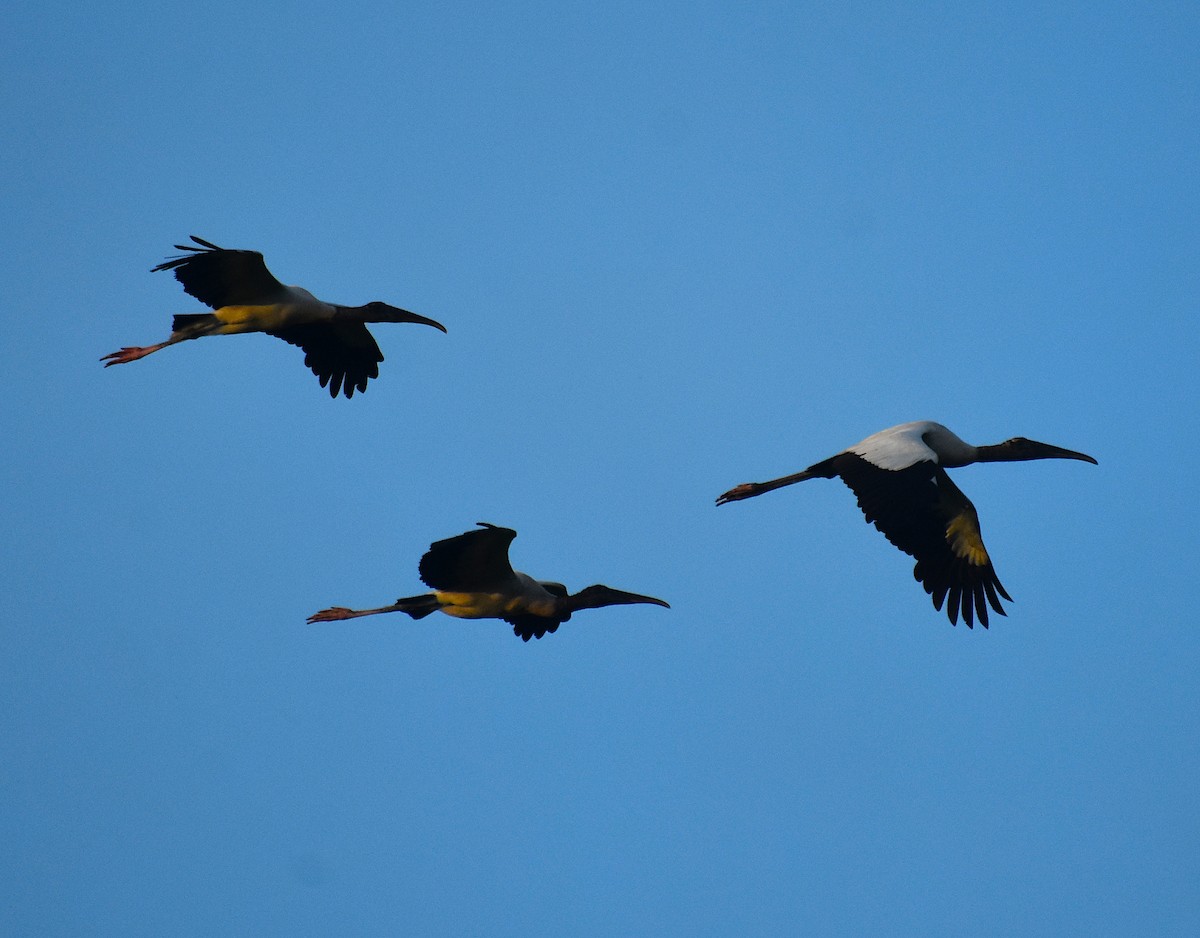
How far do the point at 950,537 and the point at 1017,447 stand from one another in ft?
6.50

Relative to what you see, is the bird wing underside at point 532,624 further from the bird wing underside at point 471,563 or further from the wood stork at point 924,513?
the wood stork at point 924,513

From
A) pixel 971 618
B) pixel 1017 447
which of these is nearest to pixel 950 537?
pixel 971 618

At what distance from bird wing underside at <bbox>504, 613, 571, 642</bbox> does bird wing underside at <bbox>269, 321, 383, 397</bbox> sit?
10.4ft

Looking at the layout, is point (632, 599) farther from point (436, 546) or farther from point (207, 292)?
point (207, 292)

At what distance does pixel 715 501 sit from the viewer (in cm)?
1980

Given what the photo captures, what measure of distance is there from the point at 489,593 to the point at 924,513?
3.80m

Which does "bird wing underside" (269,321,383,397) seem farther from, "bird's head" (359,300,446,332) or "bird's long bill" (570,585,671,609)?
"bird's long bill" (570,585,671,609)

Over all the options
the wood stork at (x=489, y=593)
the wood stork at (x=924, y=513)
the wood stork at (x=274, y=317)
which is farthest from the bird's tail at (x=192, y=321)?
the wood stork at (x=924, y=513)

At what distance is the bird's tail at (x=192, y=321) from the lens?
61.0 feet

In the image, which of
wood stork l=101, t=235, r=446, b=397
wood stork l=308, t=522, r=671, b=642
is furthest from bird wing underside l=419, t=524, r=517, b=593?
wood stork l=101, t=235, r=446, b=397

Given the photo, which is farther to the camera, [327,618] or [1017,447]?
[1017,447]

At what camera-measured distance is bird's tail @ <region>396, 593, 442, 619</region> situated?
18172 mm

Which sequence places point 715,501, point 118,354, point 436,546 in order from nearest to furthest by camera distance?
point 436,546 < point 118,354 < point 715,501

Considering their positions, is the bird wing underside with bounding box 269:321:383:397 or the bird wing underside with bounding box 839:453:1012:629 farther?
the bird wing underside with bounding box 269:321:383:397
